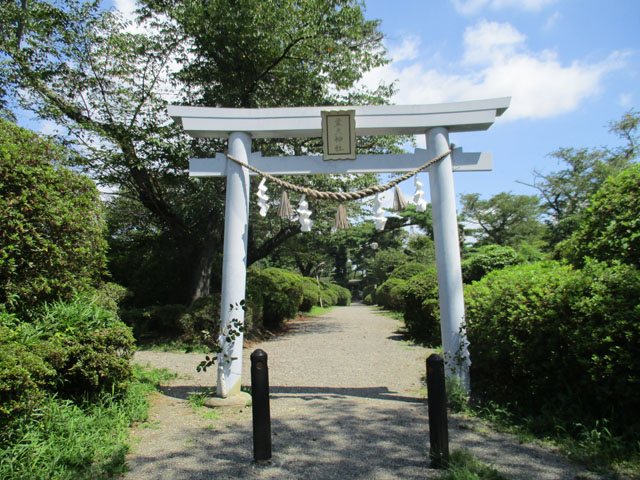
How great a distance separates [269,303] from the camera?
1270 cm

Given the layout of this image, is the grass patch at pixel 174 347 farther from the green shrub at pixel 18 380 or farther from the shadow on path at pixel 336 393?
the green shrub at pixel 18 380

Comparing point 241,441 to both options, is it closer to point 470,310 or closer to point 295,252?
Result: point 470,310

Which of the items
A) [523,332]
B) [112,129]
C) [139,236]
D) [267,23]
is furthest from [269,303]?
[523,332]

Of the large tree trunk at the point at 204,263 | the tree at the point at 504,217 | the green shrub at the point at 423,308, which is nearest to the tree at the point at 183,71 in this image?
the large tree trunk at the point at 204,263

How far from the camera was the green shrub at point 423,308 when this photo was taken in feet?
30.9

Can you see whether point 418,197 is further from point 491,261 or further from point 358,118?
point 491,261

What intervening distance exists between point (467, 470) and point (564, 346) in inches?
66.9

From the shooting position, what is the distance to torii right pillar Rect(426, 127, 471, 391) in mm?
5020

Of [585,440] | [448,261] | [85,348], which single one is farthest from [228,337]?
[585,440]

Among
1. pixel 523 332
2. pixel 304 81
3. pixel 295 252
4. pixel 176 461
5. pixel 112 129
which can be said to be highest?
pixel 304 81

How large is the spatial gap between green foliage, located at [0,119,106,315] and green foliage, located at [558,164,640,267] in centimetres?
571

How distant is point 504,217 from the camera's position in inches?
1559

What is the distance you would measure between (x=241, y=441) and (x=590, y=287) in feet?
11.1

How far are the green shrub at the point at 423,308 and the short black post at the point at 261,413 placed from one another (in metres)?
6.03
